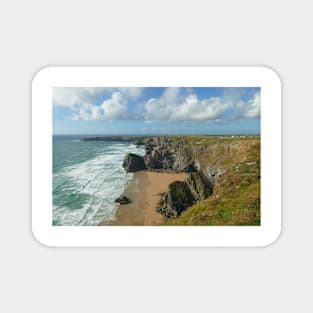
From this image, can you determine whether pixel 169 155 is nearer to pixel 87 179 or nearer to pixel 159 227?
pixel 159 227
